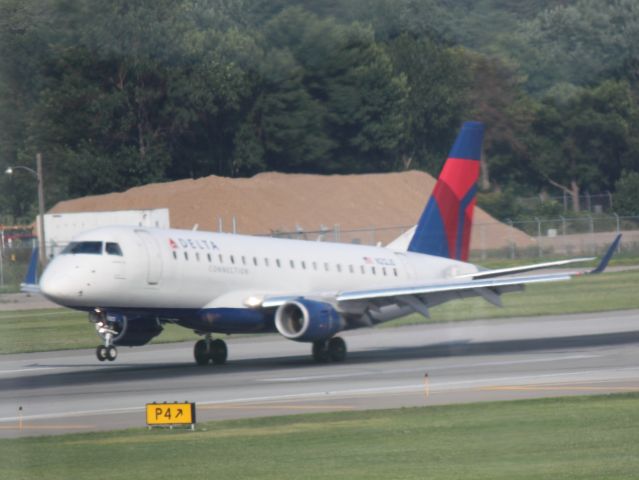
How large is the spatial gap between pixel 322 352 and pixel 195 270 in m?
3.94

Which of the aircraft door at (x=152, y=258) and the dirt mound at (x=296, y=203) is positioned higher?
the dirt mound at (x=296, y=203)

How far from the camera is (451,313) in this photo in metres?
52.3

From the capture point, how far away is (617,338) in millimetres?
40312

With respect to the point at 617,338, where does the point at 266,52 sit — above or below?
above

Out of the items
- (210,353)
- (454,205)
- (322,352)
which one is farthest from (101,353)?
(454,205)

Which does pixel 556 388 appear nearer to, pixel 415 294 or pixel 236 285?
pixel 415 294

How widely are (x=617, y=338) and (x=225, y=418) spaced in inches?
744

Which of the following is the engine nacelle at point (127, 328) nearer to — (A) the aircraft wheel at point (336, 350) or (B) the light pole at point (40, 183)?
(A) the aircraft wheel at point (336, 350)

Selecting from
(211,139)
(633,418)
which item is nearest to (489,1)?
(633,418)

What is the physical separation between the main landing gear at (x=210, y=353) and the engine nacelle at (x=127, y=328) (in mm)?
1527

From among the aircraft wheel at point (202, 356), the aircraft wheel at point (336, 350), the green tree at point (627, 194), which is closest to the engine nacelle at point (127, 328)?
the aircraft wheel at point (202, 356)

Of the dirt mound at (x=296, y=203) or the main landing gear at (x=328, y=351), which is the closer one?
the main landing gear at (x=328, y=351)

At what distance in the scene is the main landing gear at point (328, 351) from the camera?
3656cm

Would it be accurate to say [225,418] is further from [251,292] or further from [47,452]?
[251,292]
